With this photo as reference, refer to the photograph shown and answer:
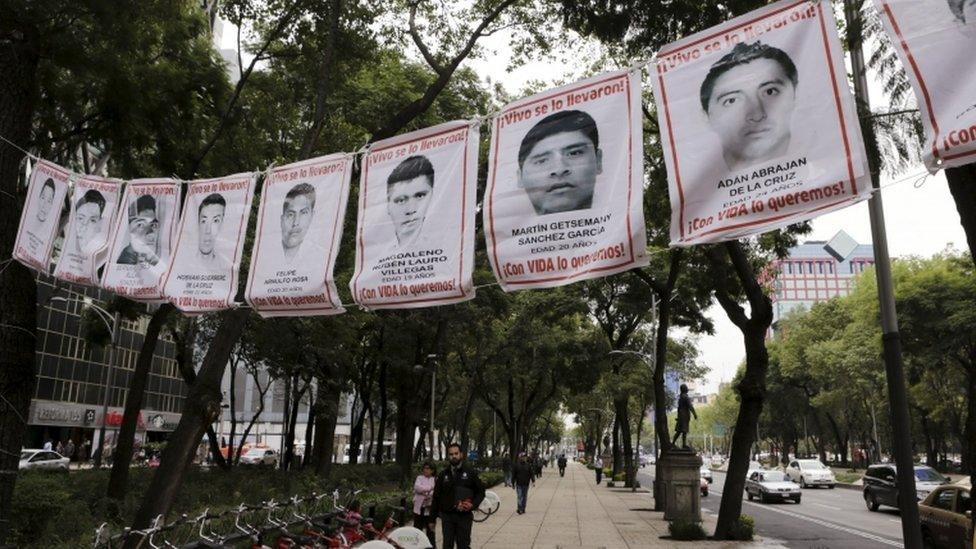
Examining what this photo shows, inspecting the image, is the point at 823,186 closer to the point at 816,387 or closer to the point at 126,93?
the point at 126,93

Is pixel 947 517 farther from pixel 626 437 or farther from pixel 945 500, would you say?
pixel 626 437

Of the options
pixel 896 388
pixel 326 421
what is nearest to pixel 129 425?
pixel 896 388

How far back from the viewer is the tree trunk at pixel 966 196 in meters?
5.51

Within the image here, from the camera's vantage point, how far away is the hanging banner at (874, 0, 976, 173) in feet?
13.0

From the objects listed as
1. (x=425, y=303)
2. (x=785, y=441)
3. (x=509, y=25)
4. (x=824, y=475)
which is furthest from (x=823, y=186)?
(x=785, y=441)

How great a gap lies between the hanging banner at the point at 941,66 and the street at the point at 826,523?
45.3 feet

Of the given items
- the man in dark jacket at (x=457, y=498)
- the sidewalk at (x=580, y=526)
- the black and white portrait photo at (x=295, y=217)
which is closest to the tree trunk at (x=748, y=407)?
the sidewalk at (x=580, y=526)

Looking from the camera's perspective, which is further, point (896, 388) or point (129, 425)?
point (129, 425)

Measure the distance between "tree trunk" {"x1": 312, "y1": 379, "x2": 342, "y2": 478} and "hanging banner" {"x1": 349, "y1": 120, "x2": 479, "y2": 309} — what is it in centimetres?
2000

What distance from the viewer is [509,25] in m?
12.2

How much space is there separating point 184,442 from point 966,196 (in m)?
7.78

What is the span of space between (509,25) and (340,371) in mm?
18969

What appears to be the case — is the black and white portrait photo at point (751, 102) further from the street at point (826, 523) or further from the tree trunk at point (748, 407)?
the street at point (826, 523)

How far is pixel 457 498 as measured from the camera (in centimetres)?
974
